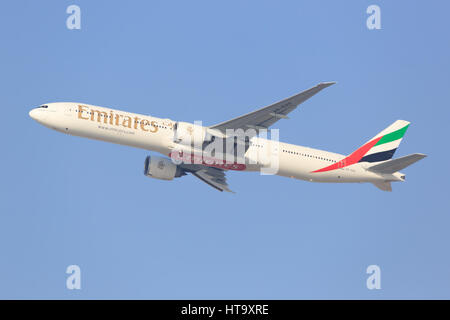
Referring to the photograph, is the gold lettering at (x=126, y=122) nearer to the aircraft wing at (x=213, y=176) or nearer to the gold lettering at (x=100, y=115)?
the gold lettering at (x=100, y=115)

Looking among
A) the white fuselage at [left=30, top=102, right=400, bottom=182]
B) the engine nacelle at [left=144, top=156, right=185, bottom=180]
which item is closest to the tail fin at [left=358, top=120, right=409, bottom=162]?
the white fuselage at [left=30, top=102, right=400, bottom=182]

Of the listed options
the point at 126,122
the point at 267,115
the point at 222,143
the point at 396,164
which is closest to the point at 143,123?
the point at 126,122

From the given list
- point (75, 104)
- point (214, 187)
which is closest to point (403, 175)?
point (214, 187)

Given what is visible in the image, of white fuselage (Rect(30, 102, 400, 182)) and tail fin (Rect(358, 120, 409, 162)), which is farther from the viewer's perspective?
tail fin (Rect(358, 120, 409, 162))

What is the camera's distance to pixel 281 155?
54.4m

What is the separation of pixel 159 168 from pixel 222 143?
21.8ft

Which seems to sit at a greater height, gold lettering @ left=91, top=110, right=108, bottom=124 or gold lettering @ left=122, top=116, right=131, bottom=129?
gold lettering @ left=91, top=110, right=108, bottom=124

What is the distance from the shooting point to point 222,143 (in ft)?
174

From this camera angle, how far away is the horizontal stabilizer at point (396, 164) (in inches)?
2009

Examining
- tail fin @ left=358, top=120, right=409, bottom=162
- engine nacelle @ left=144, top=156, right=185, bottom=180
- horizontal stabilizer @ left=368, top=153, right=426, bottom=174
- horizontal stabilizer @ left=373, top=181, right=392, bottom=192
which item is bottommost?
horizontal stabilizer @ left=373, top=181, right=392, bottom=192

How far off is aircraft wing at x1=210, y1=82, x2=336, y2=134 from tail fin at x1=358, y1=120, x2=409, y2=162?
33.2ft

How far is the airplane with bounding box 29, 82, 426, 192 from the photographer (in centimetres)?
5197

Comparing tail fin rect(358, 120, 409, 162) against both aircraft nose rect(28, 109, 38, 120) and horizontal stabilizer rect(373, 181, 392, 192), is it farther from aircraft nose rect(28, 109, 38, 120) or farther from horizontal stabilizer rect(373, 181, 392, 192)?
aircraft nose rect(28, 109, 38, 120)

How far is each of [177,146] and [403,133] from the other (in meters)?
19.6
